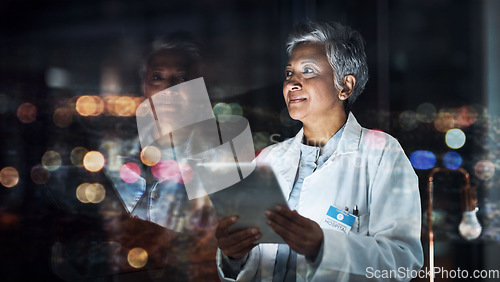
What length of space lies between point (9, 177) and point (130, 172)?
2.01ft

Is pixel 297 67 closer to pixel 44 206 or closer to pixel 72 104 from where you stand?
pixel 72 104

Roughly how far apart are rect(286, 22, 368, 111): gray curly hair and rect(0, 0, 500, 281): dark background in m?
0.06

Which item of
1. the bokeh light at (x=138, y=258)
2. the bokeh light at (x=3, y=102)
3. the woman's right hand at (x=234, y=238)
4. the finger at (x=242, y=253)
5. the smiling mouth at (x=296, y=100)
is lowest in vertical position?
the bokeh light at (x=138, y=258)

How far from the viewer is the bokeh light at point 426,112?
69.3 inches

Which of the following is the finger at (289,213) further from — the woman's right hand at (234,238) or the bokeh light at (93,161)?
the bokeh light at (93,161)

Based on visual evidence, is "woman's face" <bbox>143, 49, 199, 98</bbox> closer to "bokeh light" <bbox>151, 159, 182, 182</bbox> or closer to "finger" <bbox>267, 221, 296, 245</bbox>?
"bokeh light" <bbox>151, 159, 182, 182</bbox>

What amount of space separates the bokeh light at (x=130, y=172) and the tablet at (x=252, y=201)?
0.52m

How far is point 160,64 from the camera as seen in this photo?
1886 mm

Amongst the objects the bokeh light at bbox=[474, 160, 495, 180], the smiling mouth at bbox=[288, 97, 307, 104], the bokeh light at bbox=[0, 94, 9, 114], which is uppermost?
the bokeh light at bbox=[0, 94, 9, 114]

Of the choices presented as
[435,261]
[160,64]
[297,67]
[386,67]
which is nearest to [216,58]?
[160,64]

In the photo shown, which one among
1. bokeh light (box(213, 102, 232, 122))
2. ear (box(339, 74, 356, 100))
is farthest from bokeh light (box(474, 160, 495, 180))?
bokeh light (box(213, 102, 232, 122))

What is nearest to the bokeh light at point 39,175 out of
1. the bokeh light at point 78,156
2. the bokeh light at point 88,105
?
the bokeh light at point 78,156

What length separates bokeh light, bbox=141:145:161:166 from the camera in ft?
6.25

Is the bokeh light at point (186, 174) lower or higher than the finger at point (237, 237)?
higher
